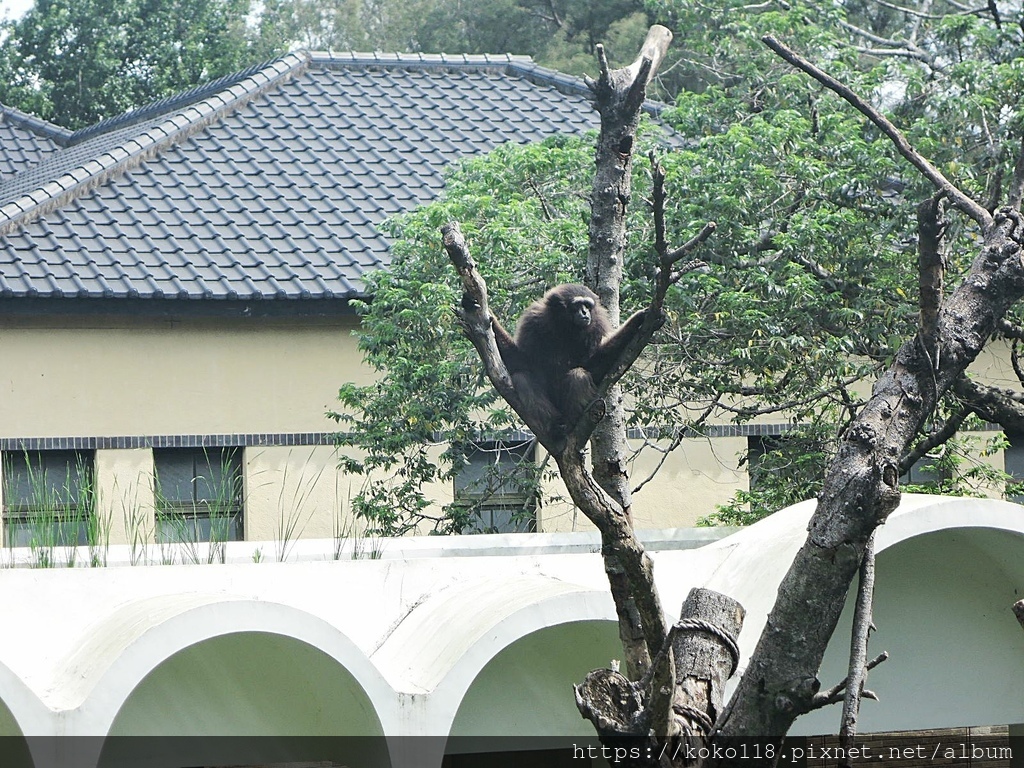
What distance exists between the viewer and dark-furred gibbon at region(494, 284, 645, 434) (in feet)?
14.1

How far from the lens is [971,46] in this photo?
29.9ft

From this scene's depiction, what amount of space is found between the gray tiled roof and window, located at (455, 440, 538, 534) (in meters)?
1.82

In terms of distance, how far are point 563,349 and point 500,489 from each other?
197 inches

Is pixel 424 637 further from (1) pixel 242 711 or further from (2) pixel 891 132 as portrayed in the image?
(2) pixel 891 132

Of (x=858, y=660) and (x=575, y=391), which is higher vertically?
(x=575, y=391)

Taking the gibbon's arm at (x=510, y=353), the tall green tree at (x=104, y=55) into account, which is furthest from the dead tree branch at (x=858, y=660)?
the tall green tree at (x=104, y=55)

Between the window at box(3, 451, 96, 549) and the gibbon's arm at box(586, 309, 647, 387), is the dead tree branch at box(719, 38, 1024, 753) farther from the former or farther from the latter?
the window at box(3, 451, 96, 549)

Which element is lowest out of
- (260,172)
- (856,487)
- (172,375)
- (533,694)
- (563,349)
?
(533,694)

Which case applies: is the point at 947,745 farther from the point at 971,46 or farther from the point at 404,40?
the point at 404,40

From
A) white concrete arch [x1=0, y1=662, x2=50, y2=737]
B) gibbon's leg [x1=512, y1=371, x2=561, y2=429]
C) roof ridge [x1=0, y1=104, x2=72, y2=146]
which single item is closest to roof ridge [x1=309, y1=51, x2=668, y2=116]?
roof ridge [x1=0, y1=104, x2=72, y2=146]

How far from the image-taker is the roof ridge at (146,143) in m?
11.2

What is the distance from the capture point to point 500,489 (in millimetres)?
10492

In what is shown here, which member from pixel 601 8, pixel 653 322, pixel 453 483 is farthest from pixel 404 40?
pixel 653 322

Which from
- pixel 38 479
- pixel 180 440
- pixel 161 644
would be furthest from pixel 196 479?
pixel 161 644
